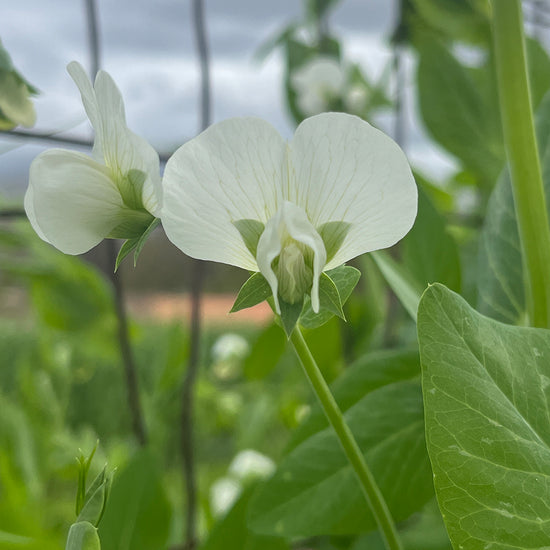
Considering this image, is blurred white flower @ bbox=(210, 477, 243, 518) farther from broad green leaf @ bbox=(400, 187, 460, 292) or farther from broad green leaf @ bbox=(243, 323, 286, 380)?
broad green leaf @ bbox=(400, 187, 460, 292)

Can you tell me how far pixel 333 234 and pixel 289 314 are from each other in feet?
0.07

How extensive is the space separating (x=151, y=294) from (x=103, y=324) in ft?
7.24

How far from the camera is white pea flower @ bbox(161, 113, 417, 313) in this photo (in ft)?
0.45

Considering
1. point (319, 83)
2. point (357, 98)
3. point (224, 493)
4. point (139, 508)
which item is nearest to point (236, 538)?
point (139, 508)

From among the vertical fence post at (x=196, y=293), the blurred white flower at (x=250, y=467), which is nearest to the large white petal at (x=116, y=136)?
the vertical fence post at (x=196, y=293)

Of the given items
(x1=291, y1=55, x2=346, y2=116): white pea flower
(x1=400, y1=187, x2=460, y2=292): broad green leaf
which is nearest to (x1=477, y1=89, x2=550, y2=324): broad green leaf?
(x1=400, y1=187, x2=460, y2=292): broad green leaf

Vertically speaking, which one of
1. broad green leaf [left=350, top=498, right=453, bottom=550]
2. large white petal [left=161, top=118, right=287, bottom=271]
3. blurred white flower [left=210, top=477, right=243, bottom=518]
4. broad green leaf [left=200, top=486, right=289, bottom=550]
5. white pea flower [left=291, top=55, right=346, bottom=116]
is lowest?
blurred white flower [left=210, top=477, right=243, bottom=518]

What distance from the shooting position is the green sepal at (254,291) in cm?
15

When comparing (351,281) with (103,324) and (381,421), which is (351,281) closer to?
(381,421)

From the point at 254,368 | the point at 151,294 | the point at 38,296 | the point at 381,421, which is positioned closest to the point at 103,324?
the point at 38,296

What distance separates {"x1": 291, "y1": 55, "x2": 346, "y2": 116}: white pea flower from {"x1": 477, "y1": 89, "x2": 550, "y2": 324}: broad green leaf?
419 millimetres

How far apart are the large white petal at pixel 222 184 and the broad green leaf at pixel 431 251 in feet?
0.40

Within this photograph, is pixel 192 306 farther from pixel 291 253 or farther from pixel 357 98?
pixel 357 98

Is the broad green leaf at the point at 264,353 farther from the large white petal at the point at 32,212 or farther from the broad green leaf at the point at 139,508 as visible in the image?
the large white petal at the point at 32,212
